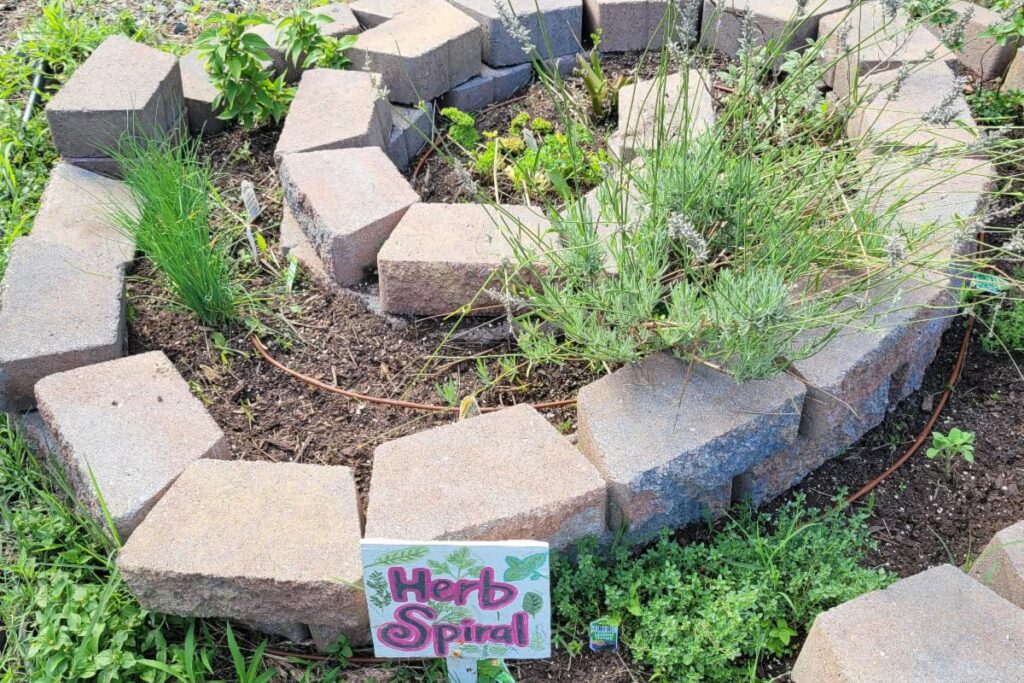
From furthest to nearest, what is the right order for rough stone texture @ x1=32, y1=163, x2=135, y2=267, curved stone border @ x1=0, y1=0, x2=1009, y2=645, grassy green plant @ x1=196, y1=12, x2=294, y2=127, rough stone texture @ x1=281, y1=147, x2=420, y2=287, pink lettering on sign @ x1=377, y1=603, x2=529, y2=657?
1. grassy green plant @ x1=196, y1=12, x2=294, y2=127
2. rough stone texture @ x1=32, y1=163, x2=135, y2=267
3. rough stone texture @ x1=281, y1=147, x2=420, y2=287
4. curved stone border @ x1=0, y1=0, x2=1009, y2=645
5. pink lettering on sign @ x1=377, y1=603, x2=529, y2=657

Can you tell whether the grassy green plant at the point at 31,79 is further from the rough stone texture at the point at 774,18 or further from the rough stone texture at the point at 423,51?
the rough stone texture at the point at 774,18

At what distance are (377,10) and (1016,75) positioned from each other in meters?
2.48

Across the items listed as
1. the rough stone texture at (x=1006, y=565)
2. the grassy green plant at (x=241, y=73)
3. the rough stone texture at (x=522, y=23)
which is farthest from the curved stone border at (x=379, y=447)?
the rough stone texture at (x=522, y=23)

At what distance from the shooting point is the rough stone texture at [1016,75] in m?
3.54

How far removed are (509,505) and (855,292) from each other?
1.06 meters

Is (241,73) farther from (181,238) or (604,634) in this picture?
(604,634)

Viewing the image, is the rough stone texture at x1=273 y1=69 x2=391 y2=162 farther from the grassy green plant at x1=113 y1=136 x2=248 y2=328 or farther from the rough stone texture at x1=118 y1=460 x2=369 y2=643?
the rough stone texture at x1=118 y1=460 x2=369 y2=643

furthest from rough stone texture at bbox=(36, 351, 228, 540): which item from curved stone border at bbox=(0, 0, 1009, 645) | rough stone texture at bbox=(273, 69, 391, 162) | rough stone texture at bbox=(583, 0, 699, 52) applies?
rough stone texture at bbox=(583, 0, 699, 52)

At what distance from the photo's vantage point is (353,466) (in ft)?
8.55

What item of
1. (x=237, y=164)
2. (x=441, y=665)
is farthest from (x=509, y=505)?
(x=237, y=164)

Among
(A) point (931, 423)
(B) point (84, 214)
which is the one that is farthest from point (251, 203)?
(A) point (931, 423)

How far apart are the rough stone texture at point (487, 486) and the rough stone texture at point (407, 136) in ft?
5.10

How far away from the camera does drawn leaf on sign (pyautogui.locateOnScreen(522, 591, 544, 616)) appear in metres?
2.02

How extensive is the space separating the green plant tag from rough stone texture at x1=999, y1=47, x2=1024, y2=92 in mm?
2554
